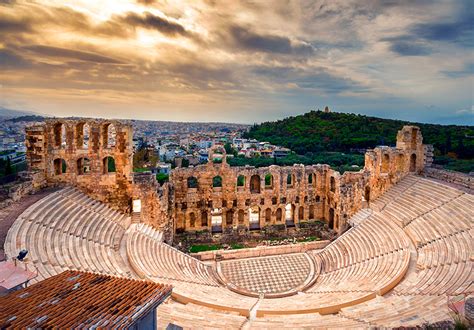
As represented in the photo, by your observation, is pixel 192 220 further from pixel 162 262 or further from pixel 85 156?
pixel 85 156

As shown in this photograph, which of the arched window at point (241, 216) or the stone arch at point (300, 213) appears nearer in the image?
the arched window at point (241, 216)

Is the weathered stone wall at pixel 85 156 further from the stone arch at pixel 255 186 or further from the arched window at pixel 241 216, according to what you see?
the stone arch at pixel 255 186

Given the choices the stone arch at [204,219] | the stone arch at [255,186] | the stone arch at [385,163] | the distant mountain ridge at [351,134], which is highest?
the distant mountain ridge at [351,134]

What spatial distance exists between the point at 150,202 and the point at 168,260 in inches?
240

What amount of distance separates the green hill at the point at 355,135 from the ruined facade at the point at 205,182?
2242 cm

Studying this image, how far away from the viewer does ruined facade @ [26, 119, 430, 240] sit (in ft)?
76.7

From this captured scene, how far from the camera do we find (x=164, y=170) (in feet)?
196

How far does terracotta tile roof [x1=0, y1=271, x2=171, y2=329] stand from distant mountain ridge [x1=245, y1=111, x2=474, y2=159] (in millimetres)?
55131

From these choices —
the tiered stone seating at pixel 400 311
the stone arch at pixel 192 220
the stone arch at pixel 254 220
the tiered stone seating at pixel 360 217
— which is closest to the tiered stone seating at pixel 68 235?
the stone arch at pixel 192 220

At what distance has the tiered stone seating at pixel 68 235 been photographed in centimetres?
1409

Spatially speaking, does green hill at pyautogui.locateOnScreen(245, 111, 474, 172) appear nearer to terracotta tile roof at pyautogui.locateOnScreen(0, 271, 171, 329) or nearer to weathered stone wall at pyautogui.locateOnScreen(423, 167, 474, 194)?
weathered stone wall at pyautogui.locateOnScreen(423, 167, 474, 194)

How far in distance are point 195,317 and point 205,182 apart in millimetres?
15524

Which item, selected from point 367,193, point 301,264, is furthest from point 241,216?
point 367,193

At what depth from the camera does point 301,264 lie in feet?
72.9
